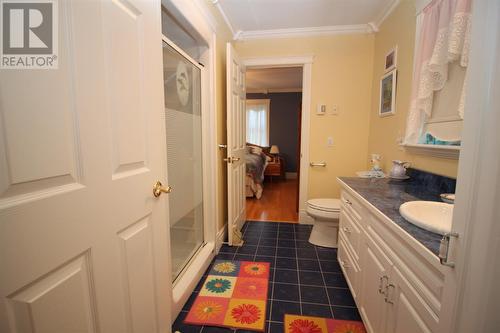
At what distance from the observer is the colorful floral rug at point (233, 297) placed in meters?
1.46

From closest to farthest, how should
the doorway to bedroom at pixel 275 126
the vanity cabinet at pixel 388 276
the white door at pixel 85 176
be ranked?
1. the white door at pixel 85 176
2. the vanity cabinet at pixel 388 276
3. the doorway to bedroom at pixel 275 126

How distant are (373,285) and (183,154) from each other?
1.46 metres

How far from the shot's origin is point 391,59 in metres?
2.22

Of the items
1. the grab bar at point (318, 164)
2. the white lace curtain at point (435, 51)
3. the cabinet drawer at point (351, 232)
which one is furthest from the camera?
the grab bar at point (318, 164)

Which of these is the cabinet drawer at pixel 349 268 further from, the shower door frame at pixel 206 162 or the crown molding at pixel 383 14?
the crown molding at pixel 383 14

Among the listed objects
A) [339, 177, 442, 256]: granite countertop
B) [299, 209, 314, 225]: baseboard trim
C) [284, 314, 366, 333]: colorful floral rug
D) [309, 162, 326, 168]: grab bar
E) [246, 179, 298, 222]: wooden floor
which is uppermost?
[309, 162, 326, 168]: grab bar

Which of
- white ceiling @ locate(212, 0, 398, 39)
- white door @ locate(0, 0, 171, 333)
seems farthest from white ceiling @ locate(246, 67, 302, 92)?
white door @ locate(0, 0, 171, 333)

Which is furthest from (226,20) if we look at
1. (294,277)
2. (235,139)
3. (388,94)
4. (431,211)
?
(294,277)

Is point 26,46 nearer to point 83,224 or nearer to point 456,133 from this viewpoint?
point 83,224

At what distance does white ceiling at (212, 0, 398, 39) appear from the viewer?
221 cm

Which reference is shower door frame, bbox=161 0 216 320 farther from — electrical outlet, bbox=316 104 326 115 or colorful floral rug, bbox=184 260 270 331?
electrical outlet, bbox=316 104 326 115

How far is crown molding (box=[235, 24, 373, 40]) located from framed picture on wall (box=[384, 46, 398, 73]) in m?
0.54

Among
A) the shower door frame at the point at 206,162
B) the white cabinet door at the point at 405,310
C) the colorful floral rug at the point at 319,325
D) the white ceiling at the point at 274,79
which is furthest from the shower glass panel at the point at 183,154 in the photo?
the white ceiling at the point at 274,79

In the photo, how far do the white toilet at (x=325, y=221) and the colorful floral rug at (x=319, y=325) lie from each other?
99 cm
